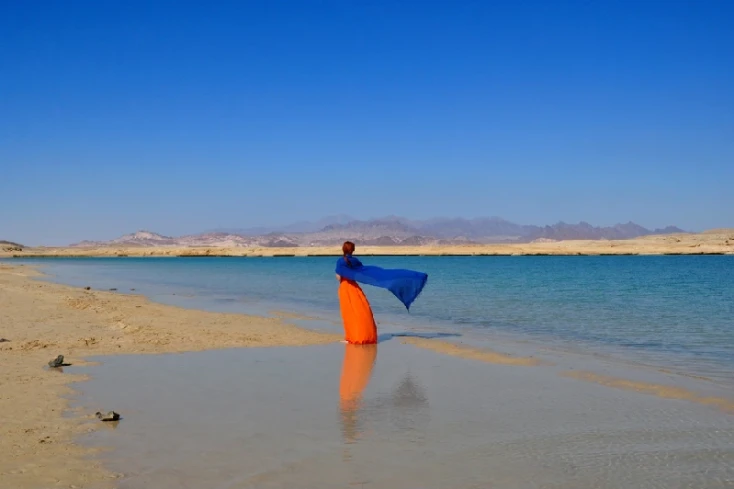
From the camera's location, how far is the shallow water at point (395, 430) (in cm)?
552

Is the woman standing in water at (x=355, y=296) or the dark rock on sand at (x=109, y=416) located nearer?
the dark rock on sand at (x=109, y=416)

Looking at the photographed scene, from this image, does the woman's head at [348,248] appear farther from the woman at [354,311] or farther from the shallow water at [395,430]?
the shallow water at [395,430]

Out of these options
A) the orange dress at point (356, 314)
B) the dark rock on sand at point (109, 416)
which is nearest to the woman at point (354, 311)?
the orange dress at point (356, 314)

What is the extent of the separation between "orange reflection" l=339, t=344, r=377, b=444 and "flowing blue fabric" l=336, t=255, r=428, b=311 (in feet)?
4.25

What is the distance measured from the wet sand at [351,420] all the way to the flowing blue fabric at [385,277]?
1517 millimetres

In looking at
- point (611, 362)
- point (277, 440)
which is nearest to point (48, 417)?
point (277, 440)

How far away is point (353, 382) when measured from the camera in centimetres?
944

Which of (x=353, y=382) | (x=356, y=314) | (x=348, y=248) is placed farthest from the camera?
(x=356, y=314)

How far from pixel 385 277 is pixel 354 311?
38.6 inches

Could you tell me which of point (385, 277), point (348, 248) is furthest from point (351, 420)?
point (385, 277)

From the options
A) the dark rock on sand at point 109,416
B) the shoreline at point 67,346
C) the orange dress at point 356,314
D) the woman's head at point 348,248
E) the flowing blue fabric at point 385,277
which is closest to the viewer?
the shoreline at point 67,346

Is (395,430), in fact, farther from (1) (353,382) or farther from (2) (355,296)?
(2) (355,296)

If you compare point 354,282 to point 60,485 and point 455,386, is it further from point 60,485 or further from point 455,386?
point 60,485

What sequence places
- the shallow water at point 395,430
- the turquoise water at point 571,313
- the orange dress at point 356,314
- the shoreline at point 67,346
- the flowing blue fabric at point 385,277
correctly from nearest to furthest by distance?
the shallow water at point 395,430
the shoreline at point 67,346
the orange dress at point 356,314
the flowing blue fabric at point 385,277
the turquoise water at point 571,313
